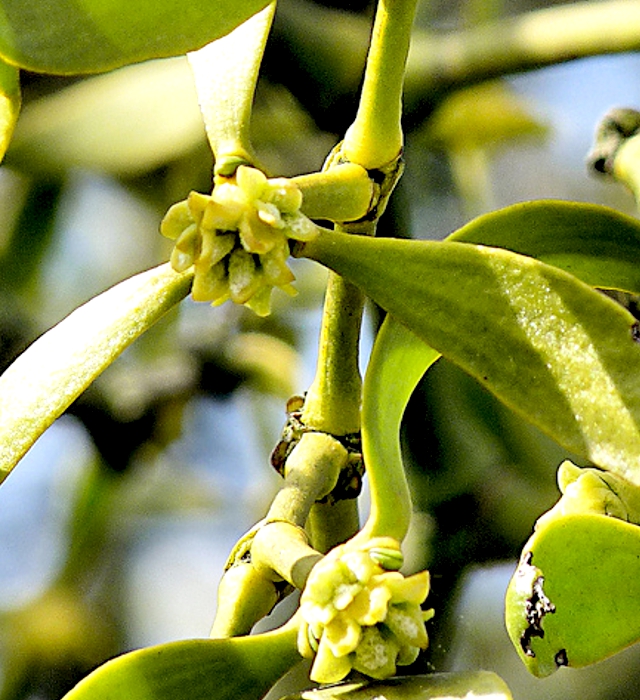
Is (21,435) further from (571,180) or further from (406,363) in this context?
(571,180)

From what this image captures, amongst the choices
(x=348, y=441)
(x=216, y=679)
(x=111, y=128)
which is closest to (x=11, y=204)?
(x=111, y=128)

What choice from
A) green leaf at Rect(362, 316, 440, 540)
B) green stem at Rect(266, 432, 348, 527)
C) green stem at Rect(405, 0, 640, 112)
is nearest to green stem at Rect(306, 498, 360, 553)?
green stem at Rect(266, 432, 348, 527)

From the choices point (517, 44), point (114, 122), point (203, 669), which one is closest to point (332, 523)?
point (203, 669)

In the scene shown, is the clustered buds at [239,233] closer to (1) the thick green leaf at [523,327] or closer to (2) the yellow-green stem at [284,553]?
(1) the thick green leaf at [523,327]

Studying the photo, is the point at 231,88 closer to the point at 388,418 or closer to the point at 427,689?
the point at 388,418

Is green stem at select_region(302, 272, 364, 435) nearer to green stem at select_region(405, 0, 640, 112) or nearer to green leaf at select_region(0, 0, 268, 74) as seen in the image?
green leaf at select_region(0, 0, 268, 74)

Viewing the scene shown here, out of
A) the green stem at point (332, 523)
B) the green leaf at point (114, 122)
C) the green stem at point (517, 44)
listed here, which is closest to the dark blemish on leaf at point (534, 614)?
the green stem at point (332, 523)
